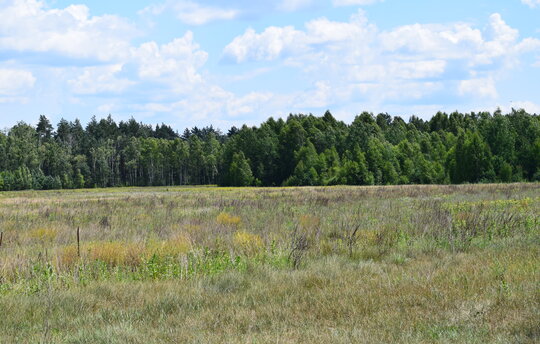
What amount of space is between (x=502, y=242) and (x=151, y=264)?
24.3 feet

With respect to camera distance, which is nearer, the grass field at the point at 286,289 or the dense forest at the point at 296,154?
the grass field at the point at 286,289

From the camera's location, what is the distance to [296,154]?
92.4m

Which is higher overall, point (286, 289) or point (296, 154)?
point (296, 154)

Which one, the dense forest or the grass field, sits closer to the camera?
the grass field

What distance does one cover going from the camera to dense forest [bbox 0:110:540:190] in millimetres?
70625

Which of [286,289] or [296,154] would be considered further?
[296,154]

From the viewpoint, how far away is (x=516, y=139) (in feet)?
239

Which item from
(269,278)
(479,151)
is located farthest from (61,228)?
(479,151)

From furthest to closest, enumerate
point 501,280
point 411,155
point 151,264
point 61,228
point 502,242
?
point 411,155
point 61,228
point 502,242
point 151,264
point 501,280

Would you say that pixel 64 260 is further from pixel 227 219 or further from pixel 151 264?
pixel 227 219

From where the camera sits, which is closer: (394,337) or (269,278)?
(394,337)

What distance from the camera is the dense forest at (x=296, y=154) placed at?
232ft

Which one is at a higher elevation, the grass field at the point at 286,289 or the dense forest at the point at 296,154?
the dense forest at the point at 296,154

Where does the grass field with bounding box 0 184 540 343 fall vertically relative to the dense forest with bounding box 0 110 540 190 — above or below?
below
